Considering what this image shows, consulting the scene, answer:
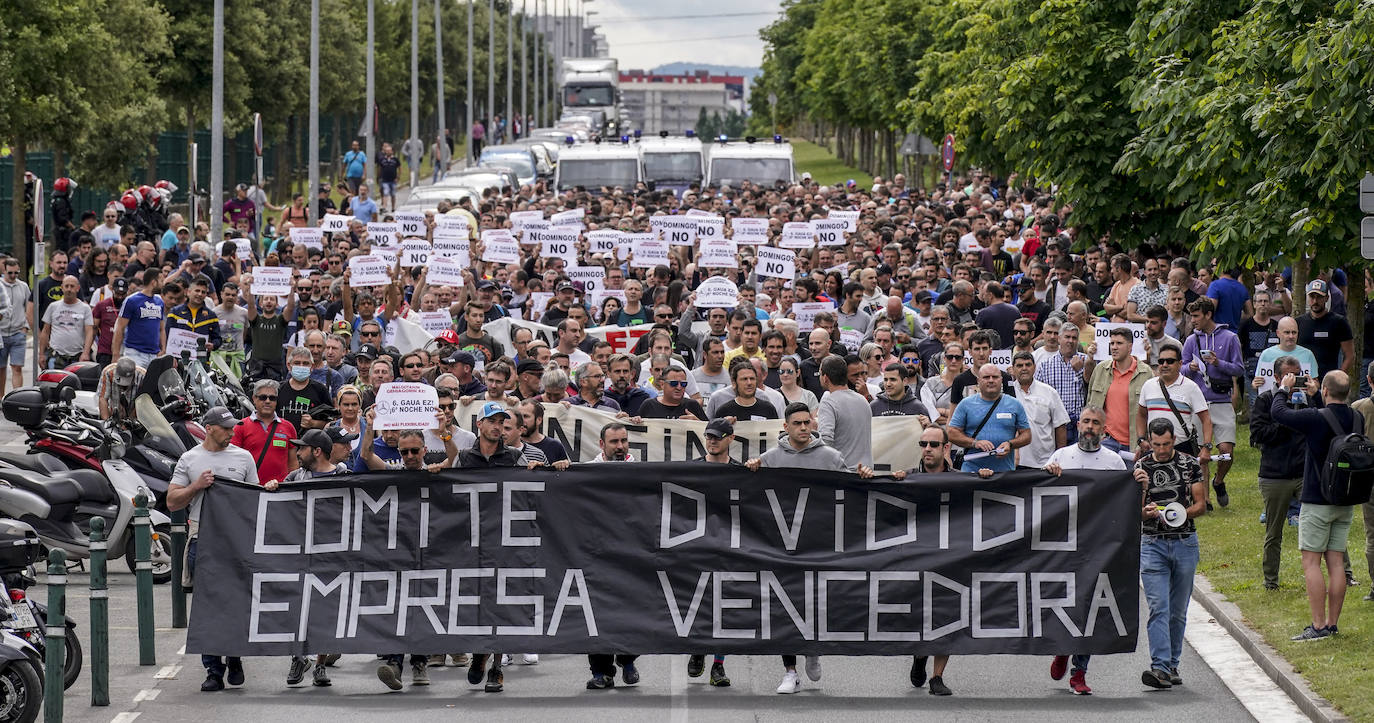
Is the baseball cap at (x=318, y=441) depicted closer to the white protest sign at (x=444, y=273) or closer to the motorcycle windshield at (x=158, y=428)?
the motorcycle windshield at (x=158, y=428)

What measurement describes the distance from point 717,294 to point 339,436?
Result: 7.15 meters

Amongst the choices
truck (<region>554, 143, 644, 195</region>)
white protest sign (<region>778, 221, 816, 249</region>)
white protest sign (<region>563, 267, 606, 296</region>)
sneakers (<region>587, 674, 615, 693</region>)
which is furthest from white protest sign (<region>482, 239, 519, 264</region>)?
truck (<region>554, 143, 644, 195</region>)

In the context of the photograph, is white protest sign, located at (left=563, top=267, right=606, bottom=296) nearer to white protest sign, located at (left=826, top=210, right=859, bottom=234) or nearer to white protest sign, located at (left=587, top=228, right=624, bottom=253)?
white protest sign, located at (left=587, top=228, right=624, bottom=253)

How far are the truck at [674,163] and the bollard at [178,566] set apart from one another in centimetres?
3103

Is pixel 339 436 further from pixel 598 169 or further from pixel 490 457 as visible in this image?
pixel 598 169

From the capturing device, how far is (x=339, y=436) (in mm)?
13406

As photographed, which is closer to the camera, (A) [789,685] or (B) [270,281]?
(A) [789,685]

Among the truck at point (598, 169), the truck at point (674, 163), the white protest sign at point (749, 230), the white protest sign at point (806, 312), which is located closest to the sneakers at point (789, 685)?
the white protest sign at point (806, 312)

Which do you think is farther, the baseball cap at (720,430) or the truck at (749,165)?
the truck at (749,165)

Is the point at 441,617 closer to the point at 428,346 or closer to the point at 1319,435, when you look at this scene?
the point at 1319,435

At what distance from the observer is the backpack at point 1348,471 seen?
1274 cm

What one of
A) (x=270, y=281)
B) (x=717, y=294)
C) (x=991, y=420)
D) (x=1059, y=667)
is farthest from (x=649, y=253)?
(x=1059, y=667)

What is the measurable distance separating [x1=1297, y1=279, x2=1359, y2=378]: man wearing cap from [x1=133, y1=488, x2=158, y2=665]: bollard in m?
10.6

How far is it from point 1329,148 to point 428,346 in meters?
8.28
